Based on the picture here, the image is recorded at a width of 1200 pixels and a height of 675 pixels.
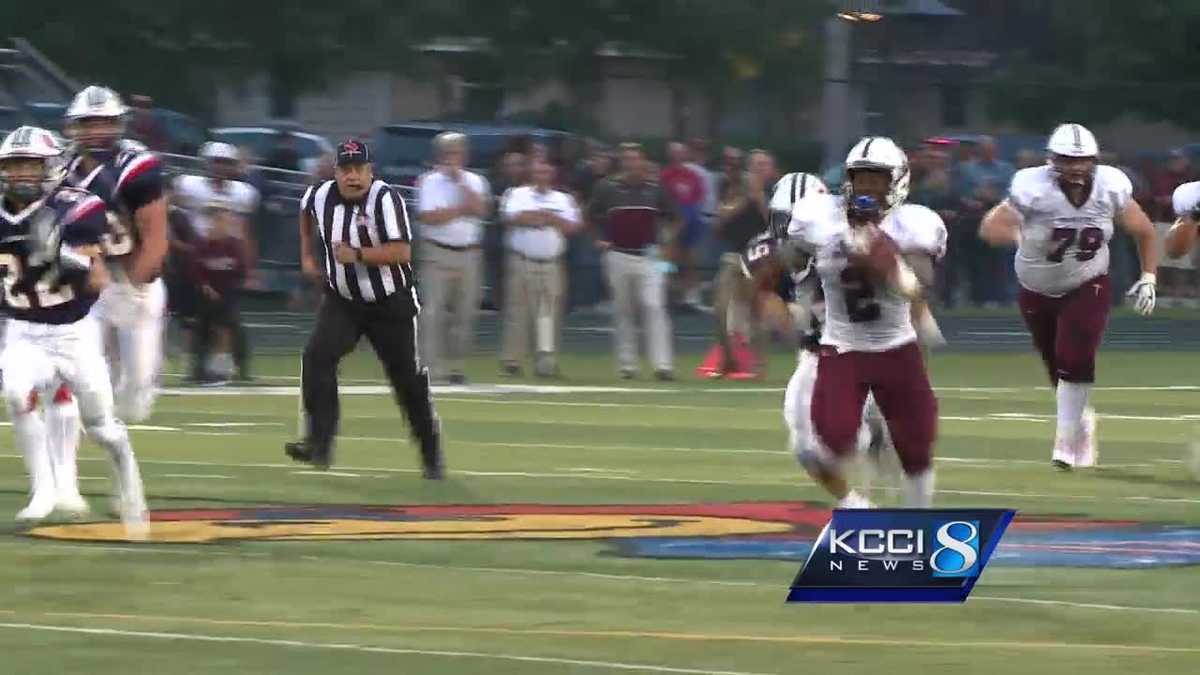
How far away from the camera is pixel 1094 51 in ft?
137

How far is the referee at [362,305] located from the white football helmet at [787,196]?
7.61 feet

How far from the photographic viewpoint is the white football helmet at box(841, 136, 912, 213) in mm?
10609

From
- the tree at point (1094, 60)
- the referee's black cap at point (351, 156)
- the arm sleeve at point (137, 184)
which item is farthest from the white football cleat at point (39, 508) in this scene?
the tree at point (1094, 60)

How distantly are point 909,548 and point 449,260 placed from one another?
45.1 ft

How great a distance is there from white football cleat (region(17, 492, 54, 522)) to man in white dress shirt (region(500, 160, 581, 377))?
1047cm

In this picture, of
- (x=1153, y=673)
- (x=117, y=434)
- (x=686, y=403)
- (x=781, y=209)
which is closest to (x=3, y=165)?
(x=117, y=434)

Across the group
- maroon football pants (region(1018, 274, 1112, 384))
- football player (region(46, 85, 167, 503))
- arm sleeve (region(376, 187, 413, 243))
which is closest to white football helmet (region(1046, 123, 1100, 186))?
Answer: maroon football pants (region(1018, 274, 1112, 384))

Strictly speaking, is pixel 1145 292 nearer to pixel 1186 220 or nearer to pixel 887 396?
pixel 1186 220

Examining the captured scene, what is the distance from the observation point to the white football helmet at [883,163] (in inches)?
418

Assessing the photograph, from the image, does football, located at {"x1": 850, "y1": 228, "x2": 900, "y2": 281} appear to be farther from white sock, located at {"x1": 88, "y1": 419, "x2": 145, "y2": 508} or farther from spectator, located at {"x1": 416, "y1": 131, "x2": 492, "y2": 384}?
spectator, located at {"x1": 416, "y1": 131, "x2": 492, "y2": 384}

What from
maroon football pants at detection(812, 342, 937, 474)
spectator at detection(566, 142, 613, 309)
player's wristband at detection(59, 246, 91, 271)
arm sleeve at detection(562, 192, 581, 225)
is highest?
player's wristband at detection(59, 246, 91, 271)

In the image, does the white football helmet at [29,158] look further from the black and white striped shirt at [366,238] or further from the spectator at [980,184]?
the spectator at [980,184]

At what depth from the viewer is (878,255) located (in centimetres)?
1062

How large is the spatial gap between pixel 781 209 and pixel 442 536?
79.0 inches
